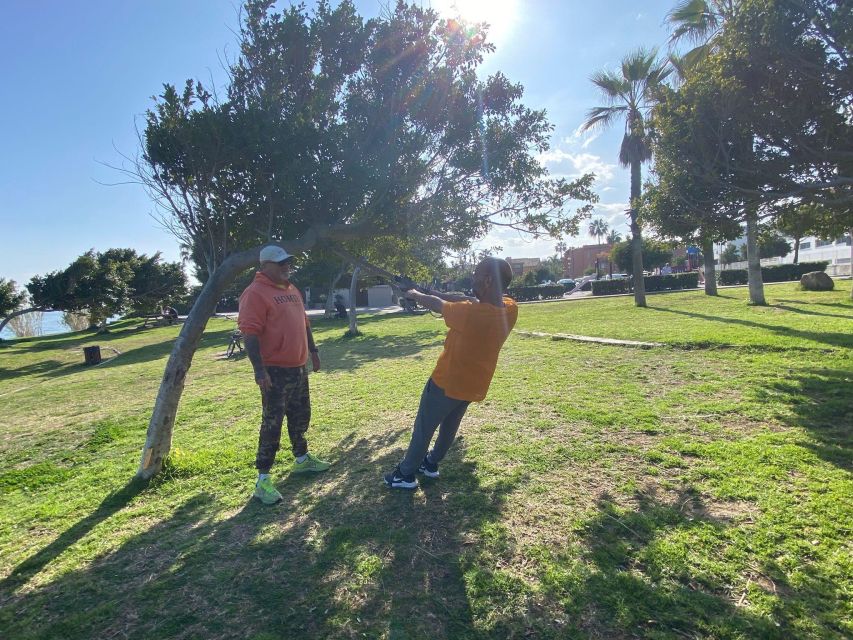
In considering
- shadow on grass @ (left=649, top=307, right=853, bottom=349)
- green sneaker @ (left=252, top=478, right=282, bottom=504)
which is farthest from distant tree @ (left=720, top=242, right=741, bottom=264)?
green sneaker @ (left=252, top=478, right=282, bottom=504)

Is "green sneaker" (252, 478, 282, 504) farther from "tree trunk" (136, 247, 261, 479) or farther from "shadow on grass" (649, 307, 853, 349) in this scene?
"shadow on grass" (649, 307, 853, 349)

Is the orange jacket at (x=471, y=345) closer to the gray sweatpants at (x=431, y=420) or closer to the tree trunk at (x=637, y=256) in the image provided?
the gray sweatpants at (x=431, y=420)

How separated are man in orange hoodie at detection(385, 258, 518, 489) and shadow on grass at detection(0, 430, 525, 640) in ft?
1.85

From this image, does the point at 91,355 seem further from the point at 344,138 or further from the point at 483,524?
the point at 483,524

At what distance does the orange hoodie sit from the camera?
338 cm

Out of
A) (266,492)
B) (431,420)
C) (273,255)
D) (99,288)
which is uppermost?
(99,288)

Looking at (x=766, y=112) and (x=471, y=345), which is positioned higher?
(x=766, y=112)

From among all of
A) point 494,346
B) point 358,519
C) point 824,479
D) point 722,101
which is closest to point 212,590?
point 358,519

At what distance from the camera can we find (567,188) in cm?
531

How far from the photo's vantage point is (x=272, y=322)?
345 centimetres

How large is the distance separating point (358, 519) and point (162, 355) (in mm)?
17293

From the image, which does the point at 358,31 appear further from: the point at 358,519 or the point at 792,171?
the point at 792,171

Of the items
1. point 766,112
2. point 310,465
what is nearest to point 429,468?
point 310,465

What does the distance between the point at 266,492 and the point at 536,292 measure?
31.6 meters
